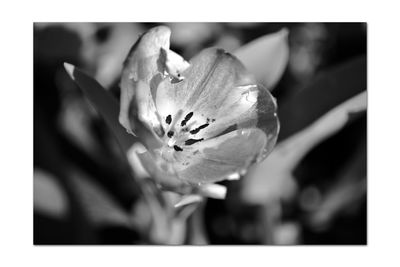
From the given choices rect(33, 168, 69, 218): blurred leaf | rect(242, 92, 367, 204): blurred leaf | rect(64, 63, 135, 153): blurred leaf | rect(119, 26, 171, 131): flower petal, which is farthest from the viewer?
rect(33, 168, 69, 218): blurred leaf

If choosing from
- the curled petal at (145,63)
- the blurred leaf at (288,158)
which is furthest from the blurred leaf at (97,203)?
the curled petal at (145,63)

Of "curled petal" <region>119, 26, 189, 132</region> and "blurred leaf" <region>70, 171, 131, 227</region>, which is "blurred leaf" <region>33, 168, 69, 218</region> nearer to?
"blurred leaf" <region>70, 171, 131, 227</region>

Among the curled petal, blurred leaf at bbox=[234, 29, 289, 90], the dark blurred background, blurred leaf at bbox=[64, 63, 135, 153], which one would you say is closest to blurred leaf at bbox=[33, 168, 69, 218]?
the dark blurred background

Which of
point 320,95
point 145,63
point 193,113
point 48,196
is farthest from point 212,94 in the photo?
point 48,196

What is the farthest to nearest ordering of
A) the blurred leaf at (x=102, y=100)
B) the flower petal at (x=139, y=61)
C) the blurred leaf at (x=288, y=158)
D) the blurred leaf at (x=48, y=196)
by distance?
the blurred leaf at (x=48, y=196) → the blurred leaf at (x=288, y=158) → the blurred leaf at (x=102, y=100) → the flower petal at (x=139, y=61)

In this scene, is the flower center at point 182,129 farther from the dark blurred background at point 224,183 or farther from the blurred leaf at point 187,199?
the dark blurred background at point 224,183
